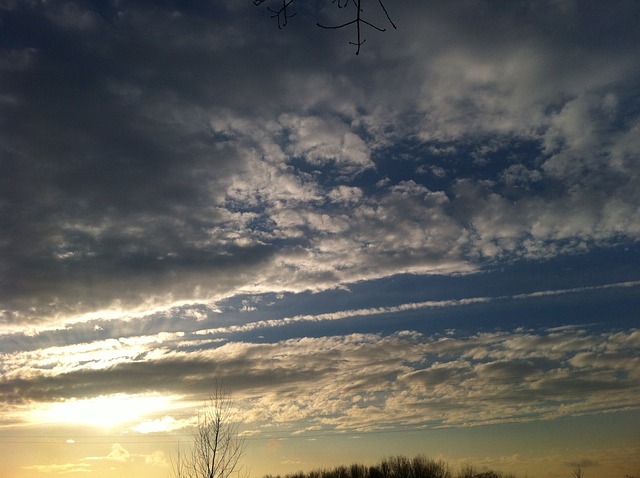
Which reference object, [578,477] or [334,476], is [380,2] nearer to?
[578,477]

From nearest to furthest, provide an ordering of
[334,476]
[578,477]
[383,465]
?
[578,477], [383,465], [334,476]

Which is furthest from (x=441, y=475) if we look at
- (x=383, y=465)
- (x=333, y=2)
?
(x=333, y=2)

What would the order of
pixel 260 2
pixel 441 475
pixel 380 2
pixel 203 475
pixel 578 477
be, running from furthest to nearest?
pixel 441 475
pixel 203 475
pixel 578 477
pixel 260 2
pixel 380 2

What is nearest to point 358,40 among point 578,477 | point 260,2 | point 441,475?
point 260,2

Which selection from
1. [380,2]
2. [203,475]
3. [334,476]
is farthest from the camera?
[334,476]

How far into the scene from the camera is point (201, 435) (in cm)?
3069

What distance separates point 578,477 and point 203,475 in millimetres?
18602

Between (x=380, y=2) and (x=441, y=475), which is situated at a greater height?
(x=380, y=2)

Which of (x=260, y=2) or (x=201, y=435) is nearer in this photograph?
(x=260, y=2)

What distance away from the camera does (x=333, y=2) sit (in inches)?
209

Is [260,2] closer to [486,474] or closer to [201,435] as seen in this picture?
[201,435]

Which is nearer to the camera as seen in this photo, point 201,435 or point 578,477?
point 578,477

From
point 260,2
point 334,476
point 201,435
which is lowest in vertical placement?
point 334,476

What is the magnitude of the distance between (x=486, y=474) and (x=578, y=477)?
50.4ft
